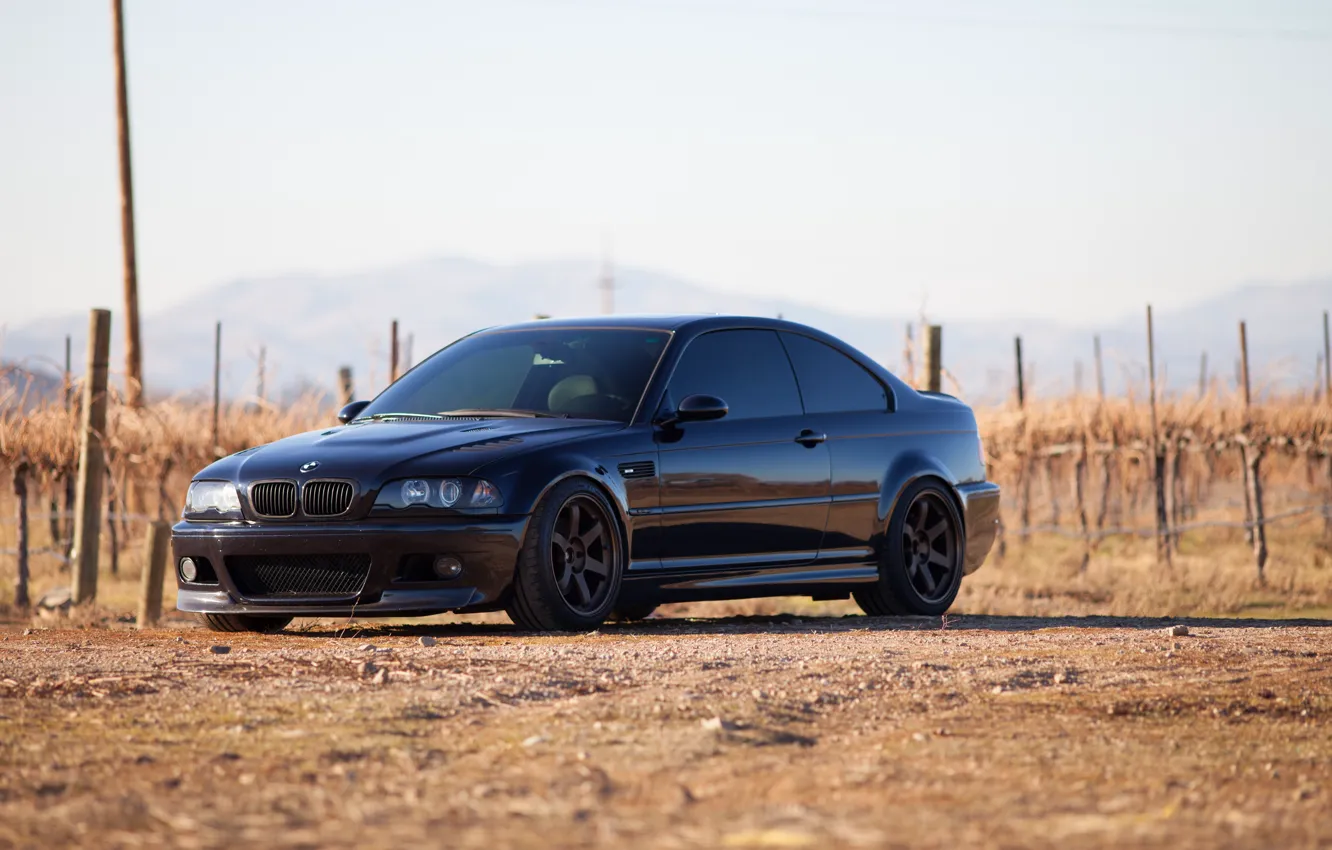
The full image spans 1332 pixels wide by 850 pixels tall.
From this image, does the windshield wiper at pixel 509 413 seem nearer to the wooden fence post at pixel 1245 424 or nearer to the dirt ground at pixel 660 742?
the dirt ground at pixel 660 742

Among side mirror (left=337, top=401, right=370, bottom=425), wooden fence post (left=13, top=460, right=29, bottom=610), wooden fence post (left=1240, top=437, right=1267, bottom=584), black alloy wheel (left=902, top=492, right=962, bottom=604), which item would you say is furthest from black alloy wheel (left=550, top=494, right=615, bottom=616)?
wooden fence post (left=1240, top=437, right=1267, bottom=584)

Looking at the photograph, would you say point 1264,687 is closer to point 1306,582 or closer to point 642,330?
point 642,330

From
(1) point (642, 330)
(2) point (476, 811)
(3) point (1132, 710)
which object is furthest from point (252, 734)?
(1) point (642, 330)

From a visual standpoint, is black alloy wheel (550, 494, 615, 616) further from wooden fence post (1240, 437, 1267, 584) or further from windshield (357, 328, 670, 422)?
wooden fence post (1240, 437, 1267, 584)

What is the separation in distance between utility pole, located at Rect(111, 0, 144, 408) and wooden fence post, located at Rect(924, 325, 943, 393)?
46.2 feet

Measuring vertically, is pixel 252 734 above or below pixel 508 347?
below

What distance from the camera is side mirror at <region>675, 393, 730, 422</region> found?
8930 mm

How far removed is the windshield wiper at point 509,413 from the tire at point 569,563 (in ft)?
2.16

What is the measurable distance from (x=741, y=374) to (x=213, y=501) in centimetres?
279

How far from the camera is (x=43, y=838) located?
3932 mm

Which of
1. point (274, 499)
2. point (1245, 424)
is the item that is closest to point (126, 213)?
point (1245, 424)

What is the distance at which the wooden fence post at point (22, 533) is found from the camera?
19.6m

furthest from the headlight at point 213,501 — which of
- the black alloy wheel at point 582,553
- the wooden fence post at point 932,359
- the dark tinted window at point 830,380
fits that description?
the wooden fence post at point 932,359

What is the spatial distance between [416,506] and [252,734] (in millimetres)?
2847
